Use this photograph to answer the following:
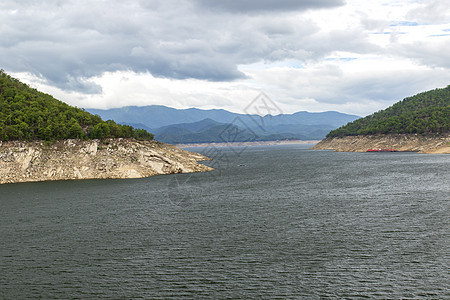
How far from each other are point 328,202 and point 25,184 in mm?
73965

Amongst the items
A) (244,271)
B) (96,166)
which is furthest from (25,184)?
(244,271)

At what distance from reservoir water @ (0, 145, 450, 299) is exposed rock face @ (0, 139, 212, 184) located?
88.3 ft

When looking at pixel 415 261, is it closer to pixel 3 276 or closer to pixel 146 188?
pixel 3 276

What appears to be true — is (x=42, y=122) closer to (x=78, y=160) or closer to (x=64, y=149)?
(x=64, y=149)

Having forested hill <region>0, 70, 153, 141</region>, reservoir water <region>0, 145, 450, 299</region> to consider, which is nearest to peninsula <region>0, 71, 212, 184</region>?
forested hill <region>0, 70, 153, 141</region>

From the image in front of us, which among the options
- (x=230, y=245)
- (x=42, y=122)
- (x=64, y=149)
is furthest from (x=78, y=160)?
(x=230, y=245)

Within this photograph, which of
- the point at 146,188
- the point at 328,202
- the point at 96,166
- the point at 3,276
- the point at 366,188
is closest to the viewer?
the point at 3,276

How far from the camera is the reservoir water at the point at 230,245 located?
24.8 meters

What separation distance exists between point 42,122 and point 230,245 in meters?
88.9

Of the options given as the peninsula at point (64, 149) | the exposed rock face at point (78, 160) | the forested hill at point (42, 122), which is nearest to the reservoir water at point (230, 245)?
the exposed rock face at point (78, 160)

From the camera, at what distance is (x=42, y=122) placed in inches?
3947

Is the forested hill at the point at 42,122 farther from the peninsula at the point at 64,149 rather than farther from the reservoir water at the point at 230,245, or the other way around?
the reservoir water at the point at 230,245

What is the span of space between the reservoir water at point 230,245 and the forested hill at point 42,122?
3757cm

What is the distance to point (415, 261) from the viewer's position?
92.6 ft
